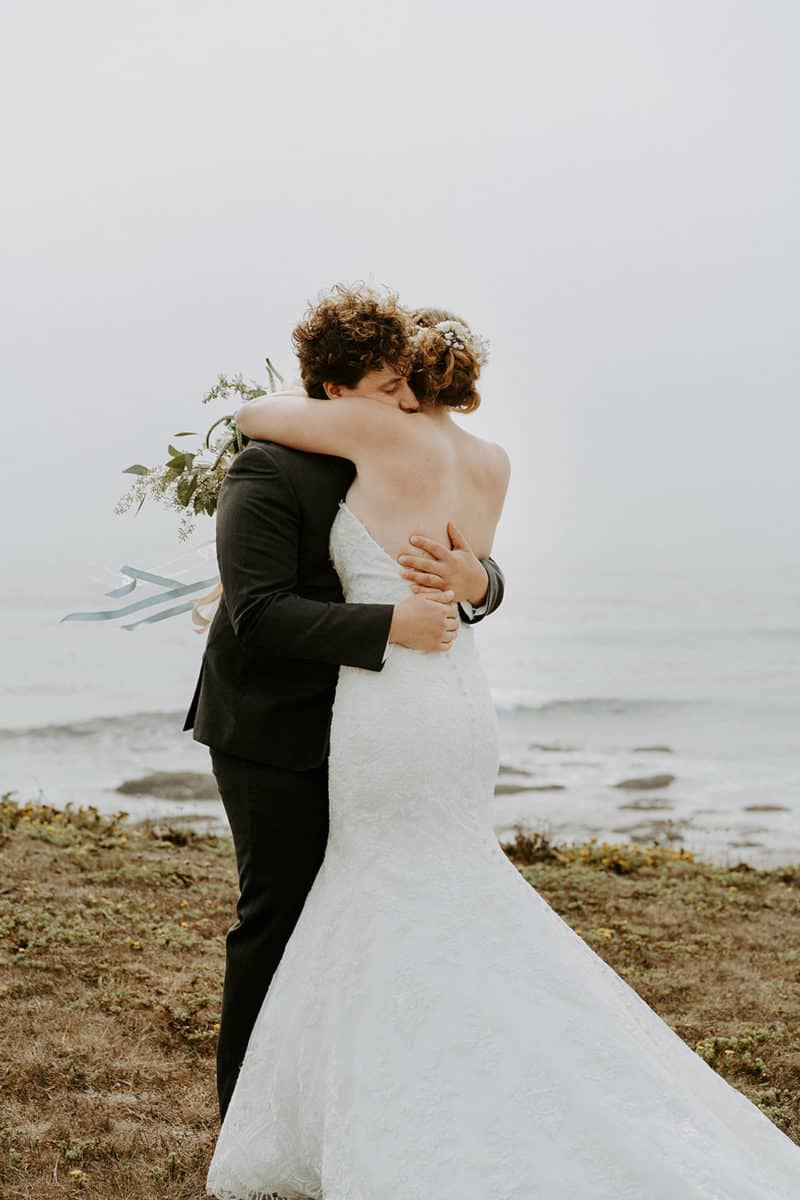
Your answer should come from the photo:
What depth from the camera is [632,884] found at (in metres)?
7.57

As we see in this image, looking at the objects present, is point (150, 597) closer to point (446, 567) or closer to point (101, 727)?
point (446, 567)

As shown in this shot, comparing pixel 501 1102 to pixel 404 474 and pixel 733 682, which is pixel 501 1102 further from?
pixel 733 682

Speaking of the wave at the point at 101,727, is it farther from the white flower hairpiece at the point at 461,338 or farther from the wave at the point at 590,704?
the white flower hairpiece at the point at 461,338

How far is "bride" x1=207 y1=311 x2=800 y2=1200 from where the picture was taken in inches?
107

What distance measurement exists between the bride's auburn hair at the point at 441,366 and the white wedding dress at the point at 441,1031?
40cm

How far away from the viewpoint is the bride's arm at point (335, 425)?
3178 millimetres

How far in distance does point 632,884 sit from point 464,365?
503cm

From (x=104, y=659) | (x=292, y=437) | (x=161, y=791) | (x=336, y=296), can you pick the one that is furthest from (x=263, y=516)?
(x=104, y=659)

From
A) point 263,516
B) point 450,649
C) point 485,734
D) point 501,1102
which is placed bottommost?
point 501,1102

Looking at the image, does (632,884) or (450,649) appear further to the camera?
(632,884)

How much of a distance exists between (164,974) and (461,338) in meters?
3.43

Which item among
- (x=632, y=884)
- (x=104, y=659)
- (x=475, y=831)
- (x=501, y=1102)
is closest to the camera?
(x=501, y=1102)

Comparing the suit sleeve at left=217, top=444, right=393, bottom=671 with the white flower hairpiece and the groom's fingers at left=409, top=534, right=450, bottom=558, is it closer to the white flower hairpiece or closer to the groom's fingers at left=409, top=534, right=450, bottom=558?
the groom's fingers at left=409, top=534, right=450, bottom=558

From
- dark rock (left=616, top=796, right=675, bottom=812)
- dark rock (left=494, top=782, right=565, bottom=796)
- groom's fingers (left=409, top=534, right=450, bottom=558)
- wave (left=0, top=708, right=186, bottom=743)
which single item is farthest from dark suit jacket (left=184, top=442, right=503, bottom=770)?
wave (left=0, top=708, right=186, bottom=743)
